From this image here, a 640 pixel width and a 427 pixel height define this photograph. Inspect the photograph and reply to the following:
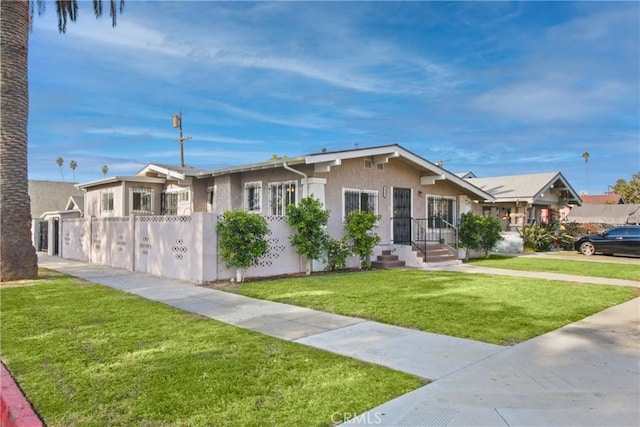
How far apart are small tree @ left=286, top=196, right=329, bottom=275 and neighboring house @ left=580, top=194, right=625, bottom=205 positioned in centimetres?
5067

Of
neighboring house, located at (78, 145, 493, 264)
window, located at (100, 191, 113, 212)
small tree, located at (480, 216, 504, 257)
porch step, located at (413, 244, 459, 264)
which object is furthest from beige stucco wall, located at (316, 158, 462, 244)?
window, located at (100, 191, 113, 212)

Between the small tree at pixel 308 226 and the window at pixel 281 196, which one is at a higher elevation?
the window at pixel 281 196

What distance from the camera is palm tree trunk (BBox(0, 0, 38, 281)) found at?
35.9 feet

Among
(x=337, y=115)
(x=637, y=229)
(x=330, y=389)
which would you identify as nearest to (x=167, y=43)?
(x=330, y=389)

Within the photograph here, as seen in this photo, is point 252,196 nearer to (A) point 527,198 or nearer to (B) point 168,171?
(B) point 168,171

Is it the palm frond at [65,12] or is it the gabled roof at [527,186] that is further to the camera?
the gabled roof at [527,186]

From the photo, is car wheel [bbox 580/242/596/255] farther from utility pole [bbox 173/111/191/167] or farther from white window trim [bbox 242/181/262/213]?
utility pole [bbox 173/111/191/167]

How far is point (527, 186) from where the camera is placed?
25.5 m

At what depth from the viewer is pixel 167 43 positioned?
42.6 ft

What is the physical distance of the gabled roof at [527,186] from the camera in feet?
79.6

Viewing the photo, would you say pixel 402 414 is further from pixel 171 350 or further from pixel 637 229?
pixel 637 229

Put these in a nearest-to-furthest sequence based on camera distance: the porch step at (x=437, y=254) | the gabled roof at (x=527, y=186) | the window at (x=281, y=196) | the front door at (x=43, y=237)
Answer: the window at (x=281, y=196) → the porch step at (x=437, y=254) → the front door at (x=43, y=237) → the gabled roof at (x=527, y=186)

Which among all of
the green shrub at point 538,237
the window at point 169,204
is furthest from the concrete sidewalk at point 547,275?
the window at point 169,204

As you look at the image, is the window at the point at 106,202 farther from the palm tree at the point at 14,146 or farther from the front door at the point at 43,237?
the palm tree at the point at 14,146
